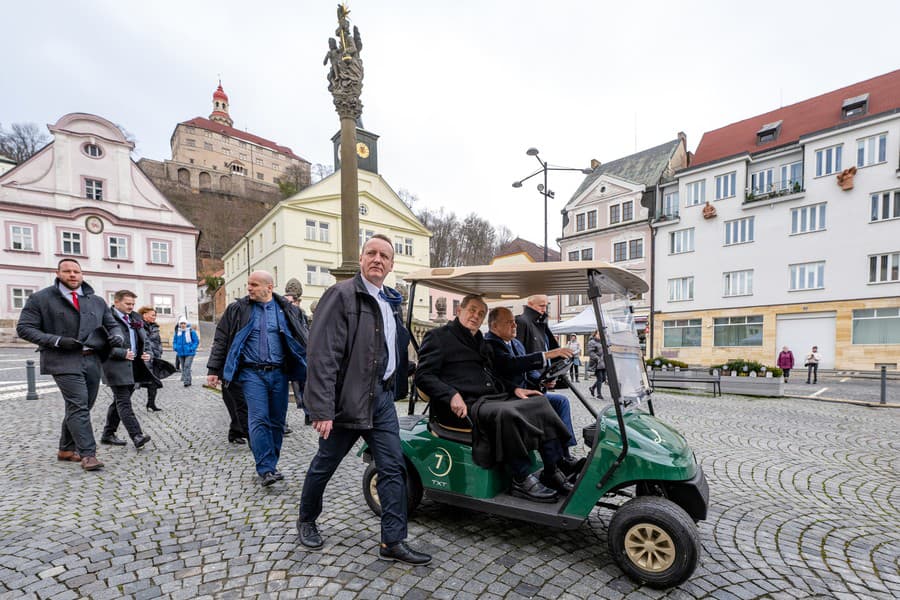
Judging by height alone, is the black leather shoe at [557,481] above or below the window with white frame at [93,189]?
below

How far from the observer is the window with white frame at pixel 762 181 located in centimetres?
2445

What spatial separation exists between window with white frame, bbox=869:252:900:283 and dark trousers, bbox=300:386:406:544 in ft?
88.5

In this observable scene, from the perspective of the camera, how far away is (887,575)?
2.71 metres

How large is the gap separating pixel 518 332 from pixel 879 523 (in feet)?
10.8

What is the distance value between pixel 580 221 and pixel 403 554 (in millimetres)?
32551

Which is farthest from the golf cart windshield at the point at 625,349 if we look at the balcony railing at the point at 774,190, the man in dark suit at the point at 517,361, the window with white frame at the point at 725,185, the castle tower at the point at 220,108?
the castle tower at the point at 220,108

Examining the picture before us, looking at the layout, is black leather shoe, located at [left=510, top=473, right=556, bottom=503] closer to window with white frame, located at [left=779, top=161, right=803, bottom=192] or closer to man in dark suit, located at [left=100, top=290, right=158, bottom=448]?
man in dark suit, located at [left=100, top=290, right=158, bottom=448]

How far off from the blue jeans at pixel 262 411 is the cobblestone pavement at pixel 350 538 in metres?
0.27

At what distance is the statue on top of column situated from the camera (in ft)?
28.0

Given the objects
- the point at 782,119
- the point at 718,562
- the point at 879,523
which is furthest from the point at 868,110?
the point at 718,562

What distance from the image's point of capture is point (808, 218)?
2266 centimetres

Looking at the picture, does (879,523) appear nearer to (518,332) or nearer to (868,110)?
(518,332)

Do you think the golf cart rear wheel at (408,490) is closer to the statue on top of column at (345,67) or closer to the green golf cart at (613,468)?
the green golf cart at (613,468)

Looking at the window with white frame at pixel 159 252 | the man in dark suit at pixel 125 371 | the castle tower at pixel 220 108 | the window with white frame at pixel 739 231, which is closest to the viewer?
the man in dark suit at pixel 125 371
